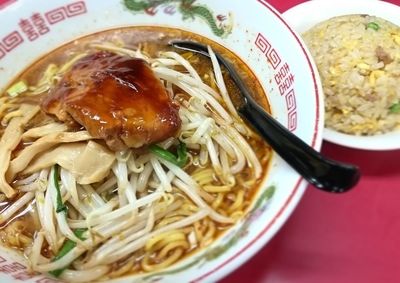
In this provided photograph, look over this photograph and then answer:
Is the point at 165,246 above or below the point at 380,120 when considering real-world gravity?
above

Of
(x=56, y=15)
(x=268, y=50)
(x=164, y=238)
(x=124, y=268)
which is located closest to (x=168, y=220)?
(x=164, y=238)

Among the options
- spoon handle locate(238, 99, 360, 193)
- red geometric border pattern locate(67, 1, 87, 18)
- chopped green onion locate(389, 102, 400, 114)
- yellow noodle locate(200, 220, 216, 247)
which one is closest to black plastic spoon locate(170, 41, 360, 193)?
spoon handle locate(238, 99, 360, 193)

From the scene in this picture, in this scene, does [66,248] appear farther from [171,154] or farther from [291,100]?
[291,100]

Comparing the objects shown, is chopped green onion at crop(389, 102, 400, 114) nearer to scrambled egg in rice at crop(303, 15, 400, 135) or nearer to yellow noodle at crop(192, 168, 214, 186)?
scrambled egg in rice at crop(303, 15, 400, 135)

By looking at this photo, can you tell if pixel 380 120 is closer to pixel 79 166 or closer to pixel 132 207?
pixel 132 207

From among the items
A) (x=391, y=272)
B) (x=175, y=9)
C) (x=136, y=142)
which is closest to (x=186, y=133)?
(x=136, y=142)

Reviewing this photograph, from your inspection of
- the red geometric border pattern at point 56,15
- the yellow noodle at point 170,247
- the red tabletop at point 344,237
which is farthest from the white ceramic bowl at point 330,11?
the yellow noodle at point 170,247

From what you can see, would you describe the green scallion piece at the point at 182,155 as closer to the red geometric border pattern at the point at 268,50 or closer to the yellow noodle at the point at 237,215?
the yellow noodle at the point at 237,215
